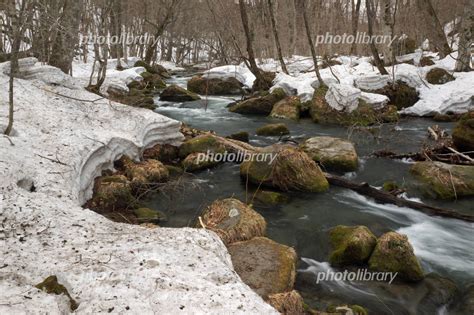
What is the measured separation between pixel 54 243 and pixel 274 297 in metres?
2.00

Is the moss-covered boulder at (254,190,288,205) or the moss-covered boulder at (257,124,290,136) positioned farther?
the moss-covered boulder at (257,124,290,136)

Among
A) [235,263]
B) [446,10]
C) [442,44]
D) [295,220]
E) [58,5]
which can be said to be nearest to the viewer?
[235,263]

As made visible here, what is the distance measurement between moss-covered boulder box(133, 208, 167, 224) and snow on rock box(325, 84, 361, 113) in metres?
7.95

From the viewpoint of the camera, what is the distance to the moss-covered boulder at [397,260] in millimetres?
4668

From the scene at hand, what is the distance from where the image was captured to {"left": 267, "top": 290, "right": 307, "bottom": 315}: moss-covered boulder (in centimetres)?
357

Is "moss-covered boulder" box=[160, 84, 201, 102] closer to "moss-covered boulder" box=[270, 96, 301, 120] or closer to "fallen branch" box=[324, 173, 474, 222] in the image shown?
"moss-covered boulder" box=[270, 96, 301, 120]

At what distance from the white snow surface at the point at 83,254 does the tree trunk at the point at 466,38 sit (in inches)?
520

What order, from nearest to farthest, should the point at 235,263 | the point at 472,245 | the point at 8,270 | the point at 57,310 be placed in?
the point at 57,310 < the point at 8,270 < the point at 235,263 < the point at 472,245

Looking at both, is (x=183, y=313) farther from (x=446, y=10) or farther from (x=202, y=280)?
(x=446, y=10)

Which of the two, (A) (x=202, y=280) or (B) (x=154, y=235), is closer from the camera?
(A) (x=202, y=280)

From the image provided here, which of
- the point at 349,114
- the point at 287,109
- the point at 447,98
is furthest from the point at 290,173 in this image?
the point at 447,98

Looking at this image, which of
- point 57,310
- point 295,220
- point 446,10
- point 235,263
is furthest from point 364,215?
point 446,10

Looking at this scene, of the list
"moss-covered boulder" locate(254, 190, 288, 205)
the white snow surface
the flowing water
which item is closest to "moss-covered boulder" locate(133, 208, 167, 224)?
the flowing water

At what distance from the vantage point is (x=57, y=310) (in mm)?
2482
